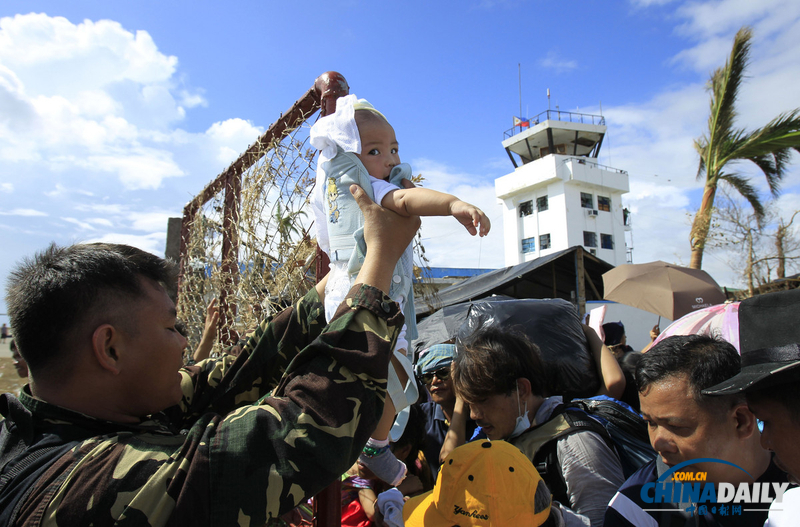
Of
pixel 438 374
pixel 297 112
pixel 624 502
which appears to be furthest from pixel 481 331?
pixel 297 112

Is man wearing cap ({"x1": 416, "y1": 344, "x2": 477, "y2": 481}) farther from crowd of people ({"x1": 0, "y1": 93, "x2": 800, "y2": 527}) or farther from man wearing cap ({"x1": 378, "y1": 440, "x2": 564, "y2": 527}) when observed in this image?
man wearing cap ({"x1": 378, "y1": 440, "x2": 564, "y2": 527})

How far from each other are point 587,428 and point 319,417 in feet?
4.76

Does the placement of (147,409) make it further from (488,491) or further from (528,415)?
(528,415)

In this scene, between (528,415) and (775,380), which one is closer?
(775,380)

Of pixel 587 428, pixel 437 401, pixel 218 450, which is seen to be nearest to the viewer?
pixel 218 450

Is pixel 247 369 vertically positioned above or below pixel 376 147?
below

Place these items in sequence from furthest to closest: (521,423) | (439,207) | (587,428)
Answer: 1. (521,423)
2. (587,428)
3. (439,207)

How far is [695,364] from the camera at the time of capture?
1800 millimetres

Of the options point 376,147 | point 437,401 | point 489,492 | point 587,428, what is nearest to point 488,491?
point 489,492

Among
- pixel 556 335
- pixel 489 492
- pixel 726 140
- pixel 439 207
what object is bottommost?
pixel 489 492

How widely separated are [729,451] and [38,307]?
2.17 m

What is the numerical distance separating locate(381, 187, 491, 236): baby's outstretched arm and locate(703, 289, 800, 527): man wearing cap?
793 mm

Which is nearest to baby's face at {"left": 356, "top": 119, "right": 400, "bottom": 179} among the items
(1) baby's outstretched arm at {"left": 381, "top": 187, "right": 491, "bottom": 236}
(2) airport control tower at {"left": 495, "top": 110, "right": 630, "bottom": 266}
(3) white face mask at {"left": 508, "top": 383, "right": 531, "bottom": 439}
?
(1) baby's outstretched arm at {"left": 381, "top": 187, "right": 491, "bottom": 236}

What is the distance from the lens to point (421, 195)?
1344mm
